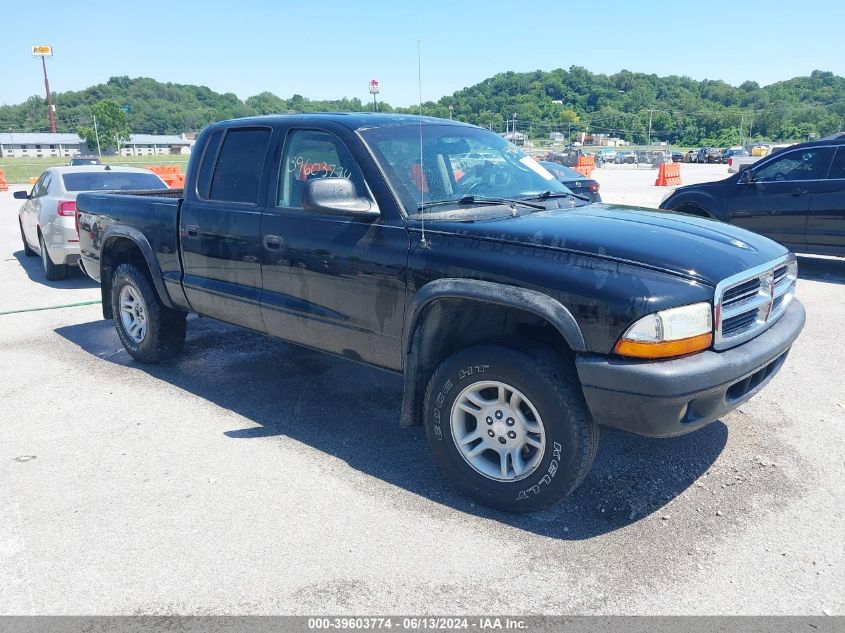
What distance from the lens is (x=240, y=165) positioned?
4758mm

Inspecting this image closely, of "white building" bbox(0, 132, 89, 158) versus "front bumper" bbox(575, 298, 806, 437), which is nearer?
"front bumper" bbox(575, 298, 806, 437)

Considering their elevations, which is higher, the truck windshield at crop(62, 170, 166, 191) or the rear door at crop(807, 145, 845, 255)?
the truck windshield at crop(62, 170, 166, 191)

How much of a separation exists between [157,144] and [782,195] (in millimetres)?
131006

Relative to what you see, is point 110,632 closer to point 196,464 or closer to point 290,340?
point 196,464

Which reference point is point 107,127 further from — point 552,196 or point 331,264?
point 552,196

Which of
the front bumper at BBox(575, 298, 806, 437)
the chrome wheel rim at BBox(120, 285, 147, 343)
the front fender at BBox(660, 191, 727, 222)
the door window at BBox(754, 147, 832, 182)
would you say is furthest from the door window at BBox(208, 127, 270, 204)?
the door window at BBox(754, 147, 832, 182)

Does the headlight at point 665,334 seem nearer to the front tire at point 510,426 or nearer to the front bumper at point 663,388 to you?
the front bumper at point 663,388

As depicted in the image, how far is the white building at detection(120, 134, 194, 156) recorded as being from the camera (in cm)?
12156

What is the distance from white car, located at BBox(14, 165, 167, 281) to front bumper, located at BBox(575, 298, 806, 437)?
7664 millimetres

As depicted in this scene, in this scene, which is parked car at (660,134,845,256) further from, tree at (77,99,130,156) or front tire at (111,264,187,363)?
tree at (77,99,130,156)

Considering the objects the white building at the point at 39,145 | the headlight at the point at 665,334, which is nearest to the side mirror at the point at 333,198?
the headlight at the point at 665,334

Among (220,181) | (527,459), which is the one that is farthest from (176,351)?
(527,459)

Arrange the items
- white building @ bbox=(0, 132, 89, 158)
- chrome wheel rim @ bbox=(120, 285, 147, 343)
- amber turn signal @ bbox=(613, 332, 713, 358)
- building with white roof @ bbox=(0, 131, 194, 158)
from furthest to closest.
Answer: white building @ bbox=(0, 132, 89, 158)
building with white roof @ bbox=(0, 131, 194, 158)
chrome wheel rim @ bbox=(120, 285, 147, 343)
amber turn signal @ bbox=(613, 332, 713, 358)

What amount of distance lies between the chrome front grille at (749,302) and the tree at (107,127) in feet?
375
